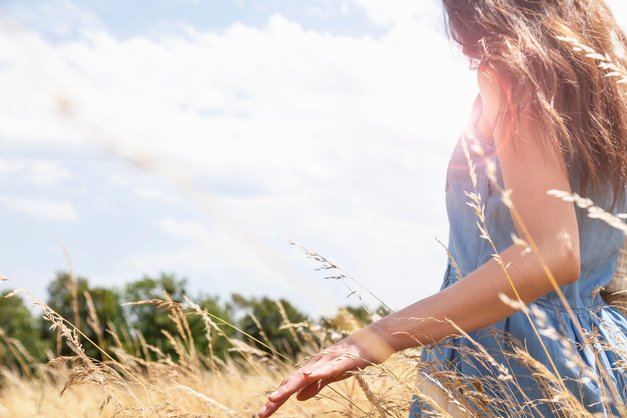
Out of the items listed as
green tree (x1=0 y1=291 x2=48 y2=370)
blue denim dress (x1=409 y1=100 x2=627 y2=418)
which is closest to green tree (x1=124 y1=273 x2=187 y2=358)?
green tree (x1=0 y1=291 x2=48 y2=370)

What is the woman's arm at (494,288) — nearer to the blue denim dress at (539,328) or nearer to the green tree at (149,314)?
the blue denim dress at (539,328)

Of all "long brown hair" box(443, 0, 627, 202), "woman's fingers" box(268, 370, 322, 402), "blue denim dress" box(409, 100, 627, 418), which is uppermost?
"long brown hair" box(443, 0, 627, 202)

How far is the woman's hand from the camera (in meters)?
1.36

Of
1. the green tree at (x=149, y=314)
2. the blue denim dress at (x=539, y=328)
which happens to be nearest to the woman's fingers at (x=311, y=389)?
the blue denim dress at (x=539, y=328)

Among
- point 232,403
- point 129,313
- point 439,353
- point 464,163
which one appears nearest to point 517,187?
point 464,163

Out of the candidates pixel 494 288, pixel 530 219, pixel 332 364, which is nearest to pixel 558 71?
pixel 530 219

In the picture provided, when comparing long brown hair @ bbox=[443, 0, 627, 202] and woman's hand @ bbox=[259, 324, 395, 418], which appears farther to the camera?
long brown hair @ bbox=[443, 0, 627, 202]

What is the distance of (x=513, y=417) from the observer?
5.19 ft

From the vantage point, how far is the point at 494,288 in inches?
55.9

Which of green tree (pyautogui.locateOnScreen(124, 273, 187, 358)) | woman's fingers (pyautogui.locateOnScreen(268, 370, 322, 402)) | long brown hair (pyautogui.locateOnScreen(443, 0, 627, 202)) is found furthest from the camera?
green tree (pyautogui.locateOnScreen(124, 273, 187, 358))

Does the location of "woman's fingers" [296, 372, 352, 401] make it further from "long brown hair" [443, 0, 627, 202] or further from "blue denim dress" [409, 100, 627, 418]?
"long brown hair" [443, 0, 627, 202]

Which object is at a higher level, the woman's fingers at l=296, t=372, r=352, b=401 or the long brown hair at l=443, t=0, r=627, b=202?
the long brown hair at l=443, t=0, r=627, b=202

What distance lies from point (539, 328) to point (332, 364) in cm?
56

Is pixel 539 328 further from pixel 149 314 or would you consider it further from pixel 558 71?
pixel 149 314
